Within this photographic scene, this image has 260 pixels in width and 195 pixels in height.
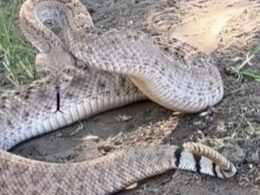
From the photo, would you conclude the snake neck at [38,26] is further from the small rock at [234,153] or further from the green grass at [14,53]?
the small rock at [234,153]

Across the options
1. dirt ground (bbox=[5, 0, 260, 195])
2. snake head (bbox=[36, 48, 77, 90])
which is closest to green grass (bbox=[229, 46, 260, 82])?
dirt ground (bbox=[5, 0, 260, 195])

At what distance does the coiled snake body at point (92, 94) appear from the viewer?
4.13 metres

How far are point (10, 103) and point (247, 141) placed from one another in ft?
5.93

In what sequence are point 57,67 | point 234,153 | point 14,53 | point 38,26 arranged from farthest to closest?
→ point 14,53 → point 38,26 → point 57,67 → point 234,153

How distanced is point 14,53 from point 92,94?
111 cm

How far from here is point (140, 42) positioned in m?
4.63

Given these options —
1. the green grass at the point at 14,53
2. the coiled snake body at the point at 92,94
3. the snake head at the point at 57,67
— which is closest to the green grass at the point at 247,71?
the coiled snake body at the point at 92,94

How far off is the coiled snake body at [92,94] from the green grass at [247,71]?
18 centimetres

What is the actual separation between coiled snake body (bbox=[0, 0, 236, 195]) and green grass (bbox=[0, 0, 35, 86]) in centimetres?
25

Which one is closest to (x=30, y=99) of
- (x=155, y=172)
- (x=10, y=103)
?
(x=10, y=103)

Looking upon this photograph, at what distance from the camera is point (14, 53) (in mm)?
6059

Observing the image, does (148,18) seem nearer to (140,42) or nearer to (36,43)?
(36,43)

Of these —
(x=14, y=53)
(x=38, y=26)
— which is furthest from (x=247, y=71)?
(x=14, y=53)

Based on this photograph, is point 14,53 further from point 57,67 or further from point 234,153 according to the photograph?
point 234,153
